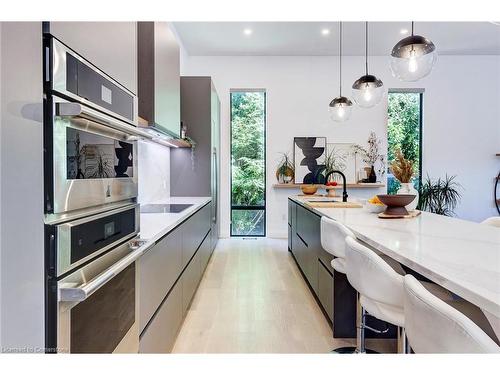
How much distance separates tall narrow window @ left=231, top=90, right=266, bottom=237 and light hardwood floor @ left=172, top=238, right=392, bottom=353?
1.92m

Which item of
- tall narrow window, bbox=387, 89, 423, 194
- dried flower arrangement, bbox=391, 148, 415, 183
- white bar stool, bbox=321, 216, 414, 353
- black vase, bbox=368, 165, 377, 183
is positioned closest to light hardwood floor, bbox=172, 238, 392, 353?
white bar stool, bbox=321, 216, 414, 353

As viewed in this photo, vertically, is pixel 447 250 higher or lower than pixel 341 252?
higher

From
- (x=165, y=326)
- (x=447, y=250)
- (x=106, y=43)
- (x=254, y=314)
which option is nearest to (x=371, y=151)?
(x=254, y=314)

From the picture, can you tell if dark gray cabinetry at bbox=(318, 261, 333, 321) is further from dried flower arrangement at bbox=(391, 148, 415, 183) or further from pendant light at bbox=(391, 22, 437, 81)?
pendant light at bbox=(391, 22, 437, 81)

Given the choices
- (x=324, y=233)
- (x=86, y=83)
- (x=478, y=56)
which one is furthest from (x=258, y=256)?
(x=478, y=56)

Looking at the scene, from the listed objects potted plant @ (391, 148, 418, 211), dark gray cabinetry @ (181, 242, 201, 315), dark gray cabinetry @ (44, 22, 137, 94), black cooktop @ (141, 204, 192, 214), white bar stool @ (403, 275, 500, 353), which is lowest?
dark gray cabinetry @ (181, 242, 201, 315)

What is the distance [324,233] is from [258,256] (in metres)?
2.64

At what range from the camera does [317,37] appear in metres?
5.16

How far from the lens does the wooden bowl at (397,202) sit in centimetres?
230

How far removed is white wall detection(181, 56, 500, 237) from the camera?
6012 mm

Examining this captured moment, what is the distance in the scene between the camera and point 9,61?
0.68m

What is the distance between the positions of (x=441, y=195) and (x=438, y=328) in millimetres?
5954

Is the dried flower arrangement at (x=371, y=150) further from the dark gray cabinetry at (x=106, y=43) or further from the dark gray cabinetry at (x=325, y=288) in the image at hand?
the dark gray cabinetry at (x=106, y=43)

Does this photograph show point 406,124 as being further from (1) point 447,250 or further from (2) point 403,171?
(1) point 447,250
